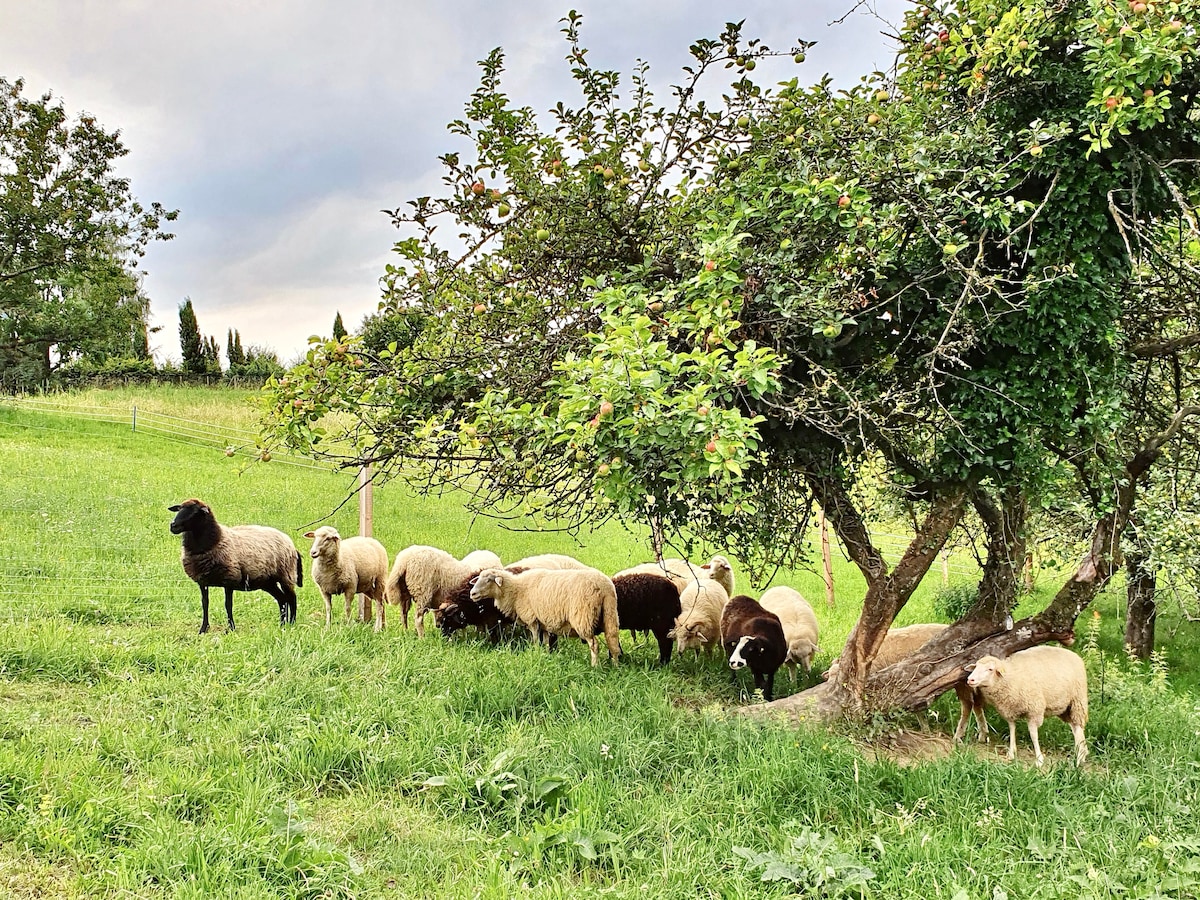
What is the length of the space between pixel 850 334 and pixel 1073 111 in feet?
6.15

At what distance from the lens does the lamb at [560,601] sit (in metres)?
7.77

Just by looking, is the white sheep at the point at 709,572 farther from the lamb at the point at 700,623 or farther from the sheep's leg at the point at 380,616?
the sheep's leg at the point at 380,616

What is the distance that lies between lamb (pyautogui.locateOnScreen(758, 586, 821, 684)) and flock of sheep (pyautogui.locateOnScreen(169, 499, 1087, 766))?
0.01 metres

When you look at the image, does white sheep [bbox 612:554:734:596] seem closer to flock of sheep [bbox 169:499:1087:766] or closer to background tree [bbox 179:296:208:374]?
flock of sheep [bbox 169:499:1087:766]

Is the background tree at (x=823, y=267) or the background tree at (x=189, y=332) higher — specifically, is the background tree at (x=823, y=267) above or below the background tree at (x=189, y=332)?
below

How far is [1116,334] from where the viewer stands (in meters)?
4.66

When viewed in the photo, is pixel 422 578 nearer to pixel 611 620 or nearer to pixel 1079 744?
pixel 611 620

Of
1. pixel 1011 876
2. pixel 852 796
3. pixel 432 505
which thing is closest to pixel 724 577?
pixel 852 796

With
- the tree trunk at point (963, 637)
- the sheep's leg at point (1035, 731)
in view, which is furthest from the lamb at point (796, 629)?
the sheep's leg at point (1035, 731)

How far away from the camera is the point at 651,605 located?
842 centimetres

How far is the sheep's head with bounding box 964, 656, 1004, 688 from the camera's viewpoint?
5.61 metres

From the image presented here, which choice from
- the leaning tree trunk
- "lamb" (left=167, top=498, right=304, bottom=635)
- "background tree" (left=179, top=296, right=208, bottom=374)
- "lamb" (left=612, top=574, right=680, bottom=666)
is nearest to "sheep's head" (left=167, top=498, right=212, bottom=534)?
"lamb" (left=167, top=498, right=304, bottom=635)

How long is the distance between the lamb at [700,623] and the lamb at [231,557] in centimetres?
468

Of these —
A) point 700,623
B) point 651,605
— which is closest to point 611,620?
point 651,605
